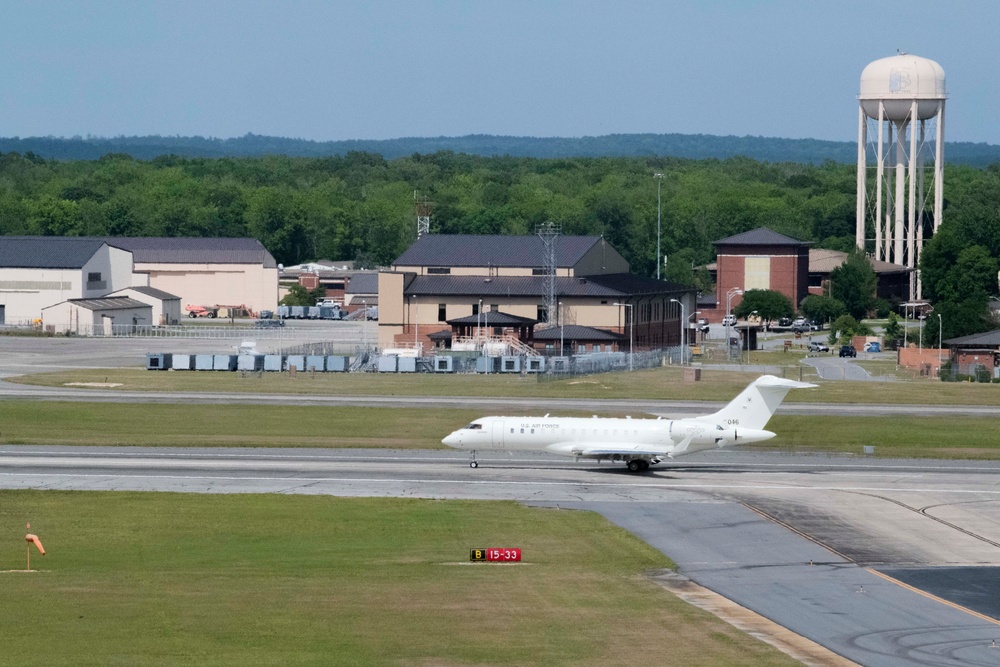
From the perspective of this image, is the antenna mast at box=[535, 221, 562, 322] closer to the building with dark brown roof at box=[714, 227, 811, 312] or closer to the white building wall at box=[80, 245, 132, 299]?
the building with dark brown roof at box=[714, 227, 811, 312]

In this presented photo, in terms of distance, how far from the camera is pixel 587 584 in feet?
148

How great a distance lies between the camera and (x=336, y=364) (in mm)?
123188

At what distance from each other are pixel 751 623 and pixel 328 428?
154 feet

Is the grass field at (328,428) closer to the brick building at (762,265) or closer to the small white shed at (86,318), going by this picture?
the small white shed at (86,318)

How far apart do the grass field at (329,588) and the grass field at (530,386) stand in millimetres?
45189

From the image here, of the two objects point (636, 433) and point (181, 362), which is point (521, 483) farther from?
point (181, 362)

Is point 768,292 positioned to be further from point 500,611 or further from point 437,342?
point 500,611

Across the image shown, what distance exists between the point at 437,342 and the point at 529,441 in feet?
243

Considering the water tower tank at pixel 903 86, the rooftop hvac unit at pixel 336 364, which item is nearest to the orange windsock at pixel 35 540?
the rooftop hvac unit at pixel 336 364

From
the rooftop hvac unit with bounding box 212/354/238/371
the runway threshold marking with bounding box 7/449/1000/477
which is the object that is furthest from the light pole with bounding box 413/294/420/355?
the runway threshold marking with bounding box 7/449/1000/477

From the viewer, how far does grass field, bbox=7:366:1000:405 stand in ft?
338

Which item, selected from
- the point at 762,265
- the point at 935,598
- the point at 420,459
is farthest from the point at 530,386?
the point at 762,265

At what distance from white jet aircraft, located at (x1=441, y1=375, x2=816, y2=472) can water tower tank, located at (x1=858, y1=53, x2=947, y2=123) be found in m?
130

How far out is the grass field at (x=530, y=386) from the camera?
338 ft
